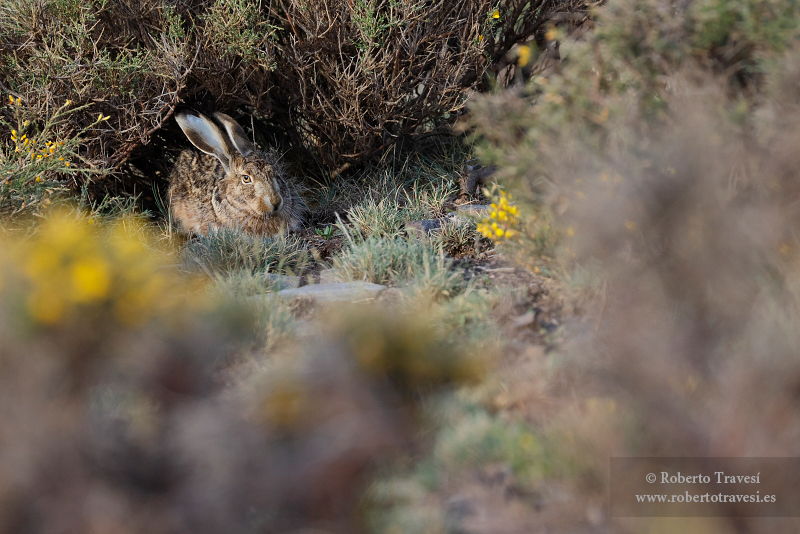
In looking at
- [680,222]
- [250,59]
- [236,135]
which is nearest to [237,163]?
[236,135]

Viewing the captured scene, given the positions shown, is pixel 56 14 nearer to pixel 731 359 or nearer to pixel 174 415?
pixel 174 415

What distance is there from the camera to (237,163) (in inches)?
183

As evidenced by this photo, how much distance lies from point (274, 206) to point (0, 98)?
2036 mm

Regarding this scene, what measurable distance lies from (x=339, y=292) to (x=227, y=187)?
6.68 ft

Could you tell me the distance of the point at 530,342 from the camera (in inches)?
101

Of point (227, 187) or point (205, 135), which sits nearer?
point (205, 135)

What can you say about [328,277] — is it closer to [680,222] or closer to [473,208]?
[473,208]

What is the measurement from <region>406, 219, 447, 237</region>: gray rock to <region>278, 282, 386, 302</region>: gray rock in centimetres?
83

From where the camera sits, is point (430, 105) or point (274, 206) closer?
point (274, 206)

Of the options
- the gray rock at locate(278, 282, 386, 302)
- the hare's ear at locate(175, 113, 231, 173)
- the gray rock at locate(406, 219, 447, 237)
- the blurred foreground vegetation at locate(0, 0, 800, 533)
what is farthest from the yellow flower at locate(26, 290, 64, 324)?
the hare's ear at locate(175, 113, 231, 173)

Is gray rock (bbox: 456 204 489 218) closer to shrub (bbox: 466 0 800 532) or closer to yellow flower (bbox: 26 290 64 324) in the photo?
shrub (bbox: 466 0 800 532)

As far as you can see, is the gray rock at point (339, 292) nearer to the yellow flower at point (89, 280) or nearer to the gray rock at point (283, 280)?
the gray rock at point (283, 280)

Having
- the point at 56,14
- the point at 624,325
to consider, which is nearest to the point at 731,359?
the point at 624,325

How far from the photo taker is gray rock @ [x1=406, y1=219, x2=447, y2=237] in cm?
405
